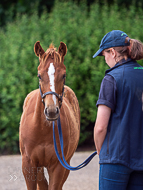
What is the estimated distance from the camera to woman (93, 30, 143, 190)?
2182mm

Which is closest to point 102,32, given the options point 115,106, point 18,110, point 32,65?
point 32,65

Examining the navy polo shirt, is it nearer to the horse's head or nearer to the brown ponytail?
the brown ponytail

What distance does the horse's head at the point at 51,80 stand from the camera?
2.85 meters

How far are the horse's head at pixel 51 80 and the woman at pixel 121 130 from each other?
711 mm

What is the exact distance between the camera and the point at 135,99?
7.25 ft

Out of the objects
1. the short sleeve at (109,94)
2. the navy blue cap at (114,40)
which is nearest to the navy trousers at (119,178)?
the short sleeve at (109,94)

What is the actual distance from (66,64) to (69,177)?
3261 millimetres

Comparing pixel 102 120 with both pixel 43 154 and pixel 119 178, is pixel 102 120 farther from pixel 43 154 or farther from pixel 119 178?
pixel 43 154

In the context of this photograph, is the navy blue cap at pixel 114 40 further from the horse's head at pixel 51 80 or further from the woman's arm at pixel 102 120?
the horse's head at pixel 51 80

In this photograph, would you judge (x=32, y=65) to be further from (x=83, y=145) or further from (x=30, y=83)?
(x=83, y=145)

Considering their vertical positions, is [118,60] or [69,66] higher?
[118,60]

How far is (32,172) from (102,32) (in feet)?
21.0

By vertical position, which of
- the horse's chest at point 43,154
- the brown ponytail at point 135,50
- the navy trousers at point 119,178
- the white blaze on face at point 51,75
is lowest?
the horse's chest at point 43,154

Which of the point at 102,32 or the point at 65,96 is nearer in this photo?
the point at 65,96
